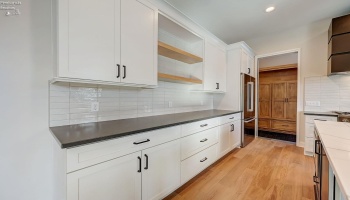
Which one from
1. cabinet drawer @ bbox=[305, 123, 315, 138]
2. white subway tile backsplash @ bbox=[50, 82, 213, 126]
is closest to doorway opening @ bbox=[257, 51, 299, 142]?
cabinet drawer @ bbox=[305, 123, 315, 138]

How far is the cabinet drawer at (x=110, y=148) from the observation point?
0.96 meters

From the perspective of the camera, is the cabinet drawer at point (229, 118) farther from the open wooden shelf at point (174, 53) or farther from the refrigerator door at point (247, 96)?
the open wooden shelf at point (174, 53)

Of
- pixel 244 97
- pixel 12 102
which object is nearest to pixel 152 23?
pixel 12 102

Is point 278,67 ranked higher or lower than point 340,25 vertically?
lower

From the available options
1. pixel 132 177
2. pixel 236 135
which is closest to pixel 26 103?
pixel 132 177

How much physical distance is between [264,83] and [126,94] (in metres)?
5.03

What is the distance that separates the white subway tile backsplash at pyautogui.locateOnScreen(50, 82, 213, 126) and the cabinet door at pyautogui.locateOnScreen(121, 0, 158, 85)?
343mm

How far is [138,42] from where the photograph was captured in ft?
5.30

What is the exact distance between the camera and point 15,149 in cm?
122

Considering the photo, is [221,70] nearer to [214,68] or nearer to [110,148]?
[214,68]

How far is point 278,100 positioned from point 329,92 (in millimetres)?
2017

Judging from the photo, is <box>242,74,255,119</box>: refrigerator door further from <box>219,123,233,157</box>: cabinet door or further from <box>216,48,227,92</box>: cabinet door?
<box>219,123,233,157</box>: cabinet door

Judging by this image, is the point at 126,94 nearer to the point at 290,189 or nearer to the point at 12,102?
the point at 12,102

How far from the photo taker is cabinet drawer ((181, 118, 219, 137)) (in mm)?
1794
